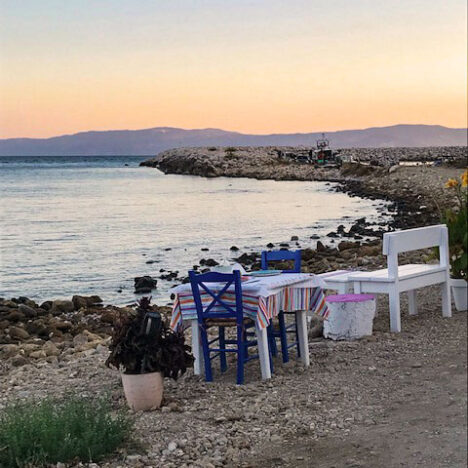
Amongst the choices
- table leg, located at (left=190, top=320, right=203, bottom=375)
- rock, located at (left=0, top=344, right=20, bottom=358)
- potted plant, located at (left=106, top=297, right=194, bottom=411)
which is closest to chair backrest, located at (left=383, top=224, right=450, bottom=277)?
table leg, located at (left=190, top=320, right=203, bottom=375)

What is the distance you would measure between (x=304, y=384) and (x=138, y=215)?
26394 mm

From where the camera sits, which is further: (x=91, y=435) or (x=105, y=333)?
(x=105, y=333)

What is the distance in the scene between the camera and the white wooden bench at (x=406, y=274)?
287 inches

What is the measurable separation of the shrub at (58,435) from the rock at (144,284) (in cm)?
977

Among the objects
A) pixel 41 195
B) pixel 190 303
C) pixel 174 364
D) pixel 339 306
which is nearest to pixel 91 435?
pixel 174 364

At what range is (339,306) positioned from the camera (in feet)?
24.2

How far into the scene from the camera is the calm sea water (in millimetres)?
16969

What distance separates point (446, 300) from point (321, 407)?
7.87 ft

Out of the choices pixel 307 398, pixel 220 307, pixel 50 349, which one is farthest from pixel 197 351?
pixel 50 349

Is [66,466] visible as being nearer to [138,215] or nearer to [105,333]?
[105,333]

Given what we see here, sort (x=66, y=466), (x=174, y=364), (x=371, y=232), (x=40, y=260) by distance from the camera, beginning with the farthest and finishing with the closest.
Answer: (x=371, y=232) < (x=40, y=260) < (x=174, y=364) < (x=66, y=466)

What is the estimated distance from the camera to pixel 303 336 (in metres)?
6.74

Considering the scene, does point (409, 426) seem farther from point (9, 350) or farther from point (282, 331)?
point (9, 350)

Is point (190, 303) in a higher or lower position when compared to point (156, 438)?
higher
